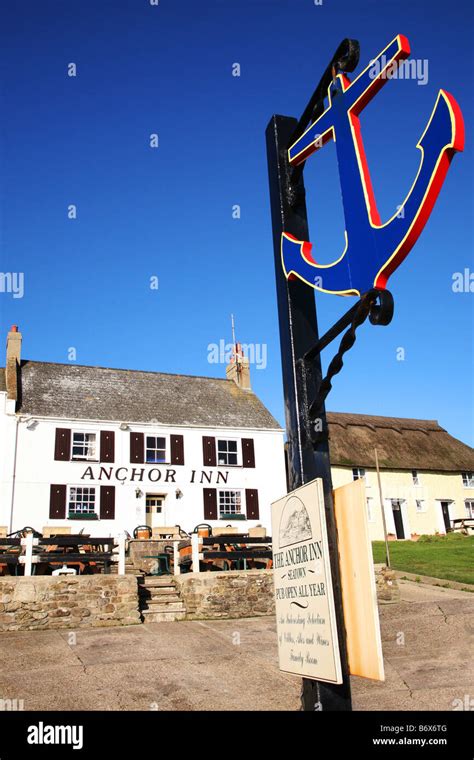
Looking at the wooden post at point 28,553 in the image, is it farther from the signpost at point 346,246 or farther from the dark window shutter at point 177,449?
the dark window shutter at point 177,449

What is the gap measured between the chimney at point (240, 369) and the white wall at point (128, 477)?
3.81 metres

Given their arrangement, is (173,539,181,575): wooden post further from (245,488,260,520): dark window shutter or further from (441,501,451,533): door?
(441,501,451,533): door

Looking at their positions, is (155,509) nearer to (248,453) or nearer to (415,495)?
(248,453)

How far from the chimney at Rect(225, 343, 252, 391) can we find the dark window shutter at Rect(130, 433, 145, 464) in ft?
22.9

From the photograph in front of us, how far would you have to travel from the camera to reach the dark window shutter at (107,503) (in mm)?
23359

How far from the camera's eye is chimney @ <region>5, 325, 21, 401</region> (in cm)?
2383

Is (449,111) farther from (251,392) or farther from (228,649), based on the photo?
(251,392)

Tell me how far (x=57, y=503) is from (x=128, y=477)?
9.55 ft

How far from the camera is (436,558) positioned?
812 inches

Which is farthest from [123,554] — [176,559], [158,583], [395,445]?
[395,445]

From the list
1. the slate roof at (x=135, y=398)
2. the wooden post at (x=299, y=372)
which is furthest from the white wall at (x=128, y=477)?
the wooden post at (x=299, y=372)

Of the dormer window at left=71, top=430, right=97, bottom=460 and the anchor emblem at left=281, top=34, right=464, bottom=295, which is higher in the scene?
the dormer window at left=71, top=430, right=97, bottom=460

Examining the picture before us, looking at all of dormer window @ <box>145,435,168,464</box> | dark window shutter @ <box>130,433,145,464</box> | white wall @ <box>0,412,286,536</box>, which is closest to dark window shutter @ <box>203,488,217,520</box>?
white wall @ <box>0,412,286,536</box>

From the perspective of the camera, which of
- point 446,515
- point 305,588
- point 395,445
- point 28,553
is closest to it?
point 305,588
